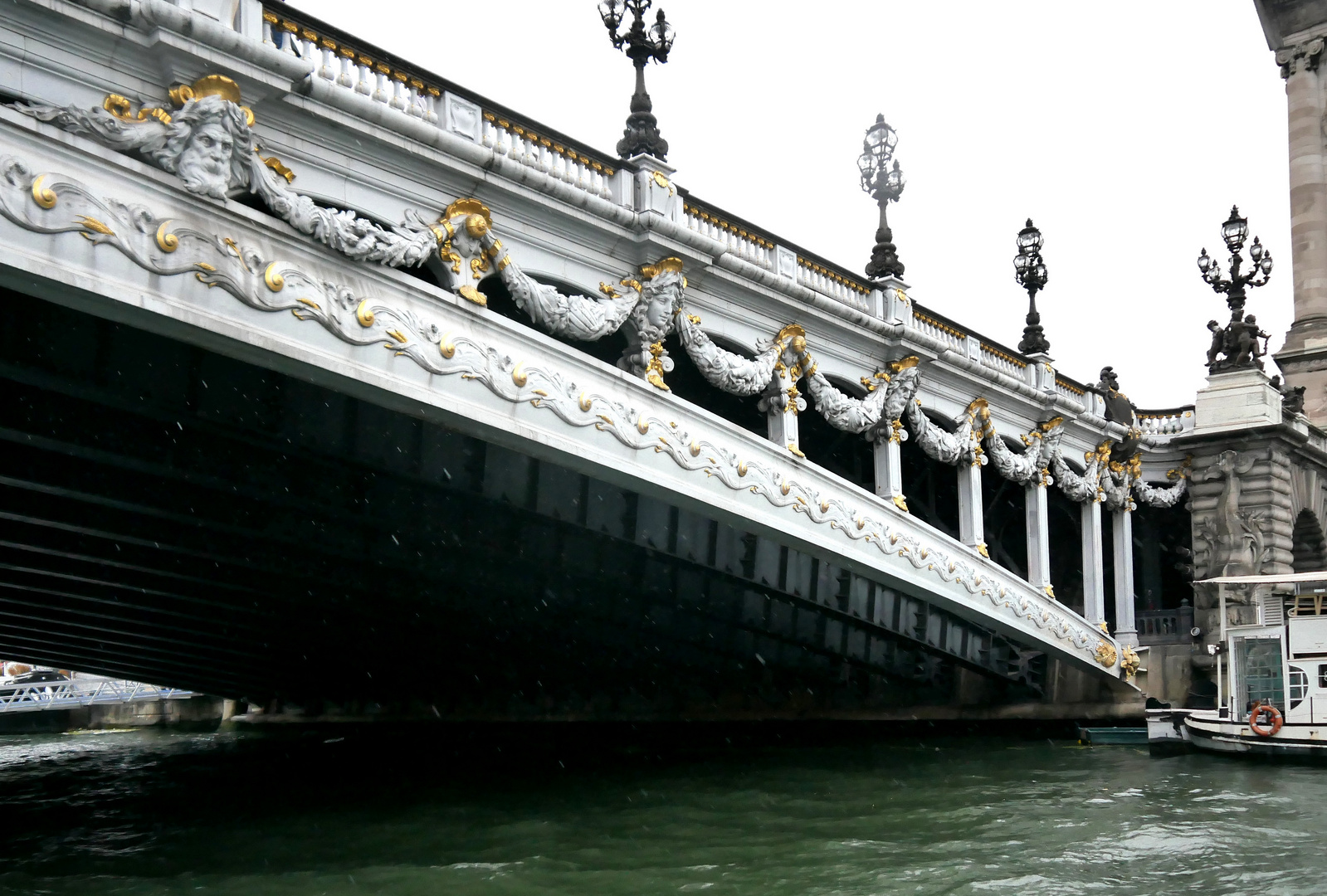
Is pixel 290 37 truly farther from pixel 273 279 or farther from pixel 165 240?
pixel 165 240

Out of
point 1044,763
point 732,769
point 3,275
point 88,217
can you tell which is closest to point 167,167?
point 88,217

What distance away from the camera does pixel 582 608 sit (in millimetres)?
20859

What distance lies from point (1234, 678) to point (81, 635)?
2258 centimetres

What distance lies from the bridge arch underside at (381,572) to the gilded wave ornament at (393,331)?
95 centimetres

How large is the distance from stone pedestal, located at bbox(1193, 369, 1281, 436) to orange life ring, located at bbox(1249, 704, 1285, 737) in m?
12.8

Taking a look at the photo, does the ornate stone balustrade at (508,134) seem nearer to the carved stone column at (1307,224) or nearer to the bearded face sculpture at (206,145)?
the bearded face sculpture at (206,145)

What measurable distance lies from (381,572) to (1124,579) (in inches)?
798

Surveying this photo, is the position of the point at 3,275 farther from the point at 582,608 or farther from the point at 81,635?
the point at 81,635

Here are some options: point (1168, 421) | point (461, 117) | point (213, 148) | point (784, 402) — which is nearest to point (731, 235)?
point (784, 402)

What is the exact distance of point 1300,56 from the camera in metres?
47.2

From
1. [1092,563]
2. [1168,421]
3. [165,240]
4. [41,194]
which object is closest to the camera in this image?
[41,194]

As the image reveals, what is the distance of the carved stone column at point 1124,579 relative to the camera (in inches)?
1219

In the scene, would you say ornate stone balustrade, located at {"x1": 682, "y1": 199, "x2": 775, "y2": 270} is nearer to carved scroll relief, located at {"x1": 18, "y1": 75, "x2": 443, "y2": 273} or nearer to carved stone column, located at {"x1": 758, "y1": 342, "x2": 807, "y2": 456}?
carved stone column, located at {"x1": 758, "y1": 342, "x2": 807, "y2": 456}

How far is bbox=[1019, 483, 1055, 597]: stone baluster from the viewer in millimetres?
27422
